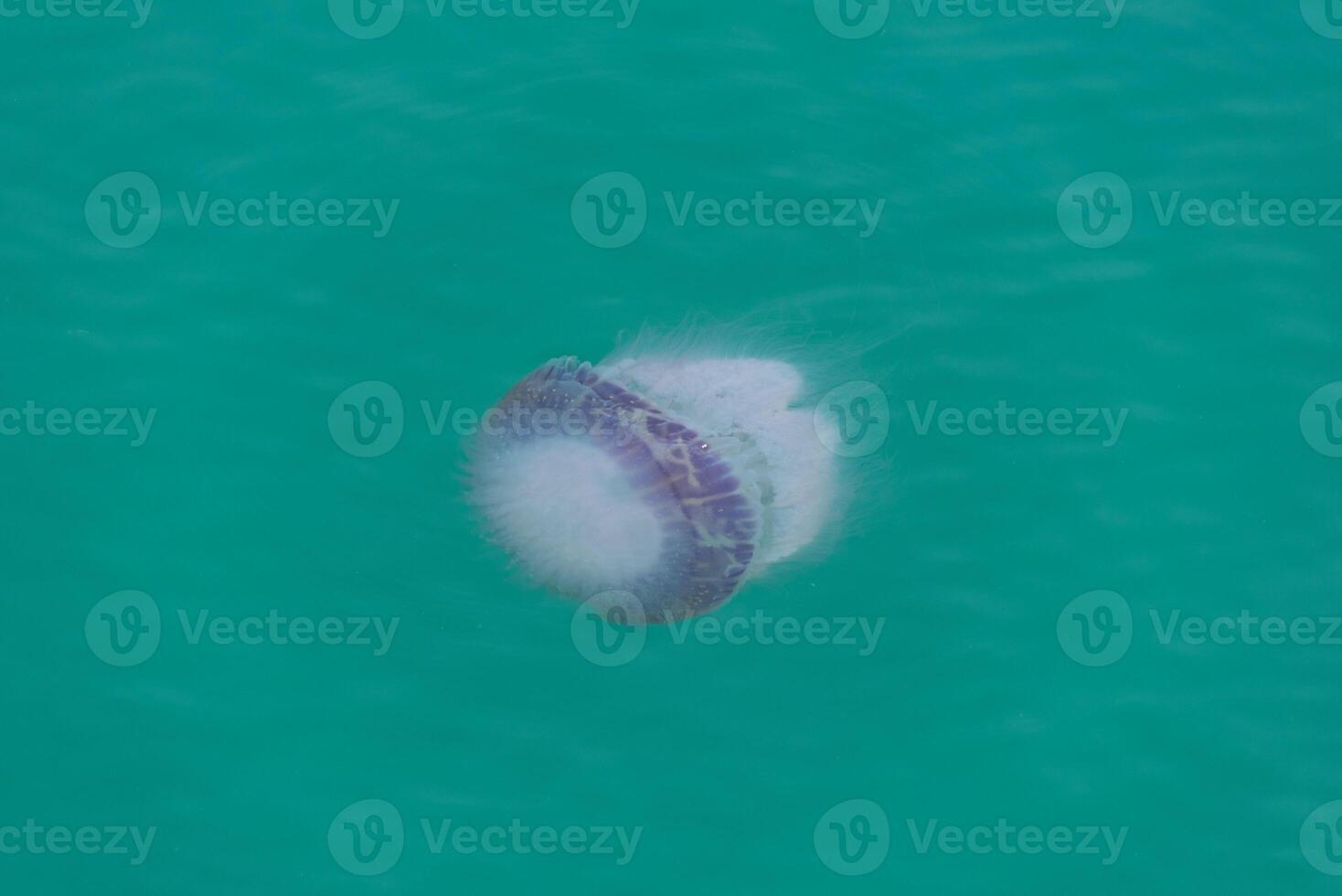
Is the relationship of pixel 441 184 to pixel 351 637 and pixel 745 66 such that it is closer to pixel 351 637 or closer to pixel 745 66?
pixel 745 66

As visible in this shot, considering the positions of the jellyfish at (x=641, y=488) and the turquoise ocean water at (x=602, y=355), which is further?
the turquoise ocean water at (x=602, y=355)

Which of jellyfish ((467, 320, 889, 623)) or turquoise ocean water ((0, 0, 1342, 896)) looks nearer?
jellyfish ((467, 320, 889, 623))

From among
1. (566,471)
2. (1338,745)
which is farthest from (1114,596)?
(566,471)

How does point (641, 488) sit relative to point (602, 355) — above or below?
below

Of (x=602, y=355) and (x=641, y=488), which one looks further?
(x=602, y=355)
